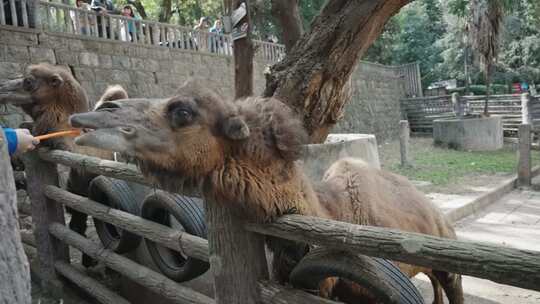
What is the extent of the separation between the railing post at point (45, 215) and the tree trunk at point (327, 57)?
86.3 inches

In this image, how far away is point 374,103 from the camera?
69.5 feet

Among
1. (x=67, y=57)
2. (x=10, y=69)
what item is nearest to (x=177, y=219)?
(x=10, y=69)

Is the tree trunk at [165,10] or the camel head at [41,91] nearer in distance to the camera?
the camel head at [41,91]

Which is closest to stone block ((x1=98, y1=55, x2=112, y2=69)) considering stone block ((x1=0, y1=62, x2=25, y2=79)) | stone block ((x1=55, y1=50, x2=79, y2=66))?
stone block ((x1=55, y1=50, x2=79, y2=66))

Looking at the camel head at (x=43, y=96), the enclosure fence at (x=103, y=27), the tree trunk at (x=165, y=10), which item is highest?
the tree trunk at (x=165, y=10)

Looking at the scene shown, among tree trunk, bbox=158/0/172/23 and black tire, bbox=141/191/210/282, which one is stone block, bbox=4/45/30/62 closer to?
black tire, bbox=141/191/210/282

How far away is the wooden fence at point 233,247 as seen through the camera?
1.37 metres

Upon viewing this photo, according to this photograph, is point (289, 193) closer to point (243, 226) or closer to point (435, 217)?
point (243, 226)

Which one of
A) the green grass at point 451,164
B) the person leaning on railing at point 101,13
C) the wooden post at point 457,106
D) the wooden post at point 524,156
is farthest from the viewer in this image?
the wooden post at point 457,106

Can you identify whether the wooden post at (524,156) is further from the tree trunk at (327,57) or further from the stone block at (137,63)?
the stone block at (137,63)

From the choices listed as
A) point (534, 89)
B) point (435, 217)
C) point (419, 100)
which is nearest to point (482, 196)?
point (435, 217)

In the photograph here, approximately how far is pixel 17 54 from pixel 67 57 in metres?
1.10

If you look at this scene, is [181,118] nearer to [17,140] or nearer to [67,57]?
[17,140]

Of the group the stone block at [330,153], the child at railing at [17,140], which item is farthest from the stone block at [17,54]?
the child at railing at [17,140]
